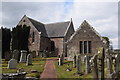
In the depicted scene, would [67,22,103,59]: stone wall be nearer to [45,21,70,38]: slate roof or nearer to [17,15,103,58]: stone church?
[17,15,103,58]: stone church

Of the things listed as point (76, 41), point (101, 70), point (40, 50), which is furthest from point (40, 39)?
point (101, 70)

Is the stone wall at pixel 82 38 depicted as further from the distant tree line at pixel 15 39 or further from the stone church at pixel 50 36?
the distant tree line at pixel 15 39

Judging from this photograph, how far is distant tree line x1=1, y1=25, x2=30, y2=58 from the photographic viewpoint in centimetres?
3182

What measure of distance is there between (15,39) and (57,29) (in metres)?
16.7

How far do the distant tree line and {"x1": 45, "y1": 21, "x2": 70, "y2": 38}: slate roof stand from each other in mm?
11336

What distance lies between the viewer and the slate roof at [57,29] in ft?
144

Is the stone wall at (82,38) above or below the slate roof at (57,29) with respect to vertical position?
below

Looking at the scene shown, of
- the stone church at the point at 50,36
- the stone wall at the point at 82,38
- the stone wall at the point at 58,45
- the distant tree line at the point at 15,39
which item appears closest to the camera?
the stone wall at the point at 82,38

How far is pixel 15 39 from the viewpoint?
32.0 meters

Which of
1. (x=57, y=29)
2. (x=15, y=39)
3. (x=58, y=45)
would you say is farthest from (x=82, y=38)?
(x=57, y=29)

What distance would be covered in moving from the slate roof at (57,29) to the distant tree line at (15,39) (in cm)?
1134

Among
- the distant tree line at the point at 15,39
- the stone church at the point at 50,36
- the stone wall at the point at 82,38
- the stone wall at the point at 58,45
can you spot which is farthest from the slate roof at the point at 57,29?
the stone wall at the point at 82,38

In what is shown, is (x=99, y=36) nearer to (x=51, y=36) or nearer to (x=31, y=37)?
(x=51, y=36)

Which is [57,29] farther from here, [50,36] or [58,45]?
[58,45]
